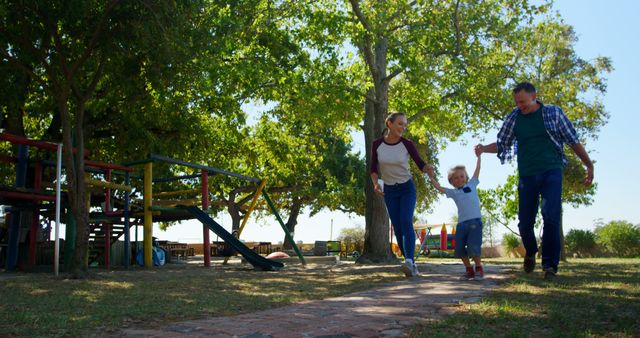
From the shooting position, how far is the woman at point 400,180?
7230 mm

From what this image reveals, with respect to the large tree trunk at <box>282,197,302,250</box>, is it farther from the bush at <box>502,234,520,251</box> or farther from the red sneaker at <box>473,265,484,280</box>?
the red sneaker at <box>473,265,484,280</box>

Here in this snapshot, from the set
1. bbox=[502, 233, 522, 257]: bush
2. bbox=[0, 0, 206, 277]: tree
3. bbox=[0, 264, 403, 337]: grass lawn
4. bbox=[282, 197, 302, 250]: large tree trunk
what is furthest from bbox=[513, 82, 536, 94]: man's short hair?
bbox=[282, 197, 302, 250]: large tree trunk

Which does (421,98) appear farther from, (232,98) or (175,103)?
(175,103)

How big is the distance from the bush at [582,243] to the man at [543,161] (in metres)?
26.4

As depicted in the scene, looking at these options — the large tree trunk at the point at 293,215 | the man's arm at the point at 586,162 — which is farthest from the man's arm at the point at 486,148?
the large tree trunk at the point at 293,215

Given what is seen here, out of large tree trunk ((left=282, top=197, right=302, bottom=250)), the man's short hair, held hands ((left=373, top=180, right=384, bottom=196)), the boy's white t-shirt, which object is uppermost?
large tree trunk ((left=282, top=197, right=302, bottom=250))

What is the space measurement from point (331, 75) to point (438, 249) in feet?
63.3

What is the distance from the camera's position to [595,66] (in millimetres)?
23734

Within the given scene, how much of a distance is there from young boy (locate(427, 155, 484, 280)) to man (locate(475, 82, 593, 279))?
58cm

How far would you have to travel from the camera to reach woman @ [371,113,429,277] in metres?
7.23

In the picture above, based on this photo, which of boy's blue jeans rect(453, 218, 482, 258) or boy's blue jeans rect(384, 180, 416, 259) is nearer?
boy's blue jeans rect(453, 218, 482, 258)

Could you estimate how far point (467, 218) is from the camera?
7211 mm

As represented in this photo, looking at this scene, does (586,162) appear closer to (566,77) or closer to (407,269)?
(407,269)

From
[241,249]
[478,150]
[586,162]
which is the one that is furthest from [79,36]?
[586,162]
